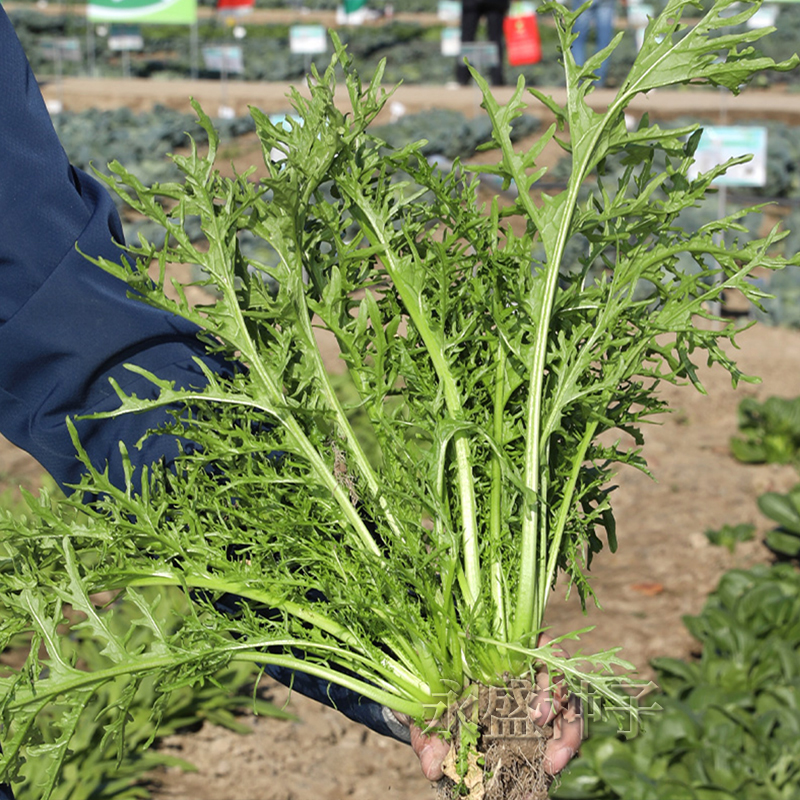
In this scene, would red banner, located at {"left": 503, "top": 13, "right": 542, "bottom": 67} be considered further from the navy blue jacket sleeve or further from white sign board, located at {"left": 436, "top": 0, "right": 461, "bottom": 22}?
white sign board, located at {"left": 436, "top": 0, "right": 461, "bottom": 22}

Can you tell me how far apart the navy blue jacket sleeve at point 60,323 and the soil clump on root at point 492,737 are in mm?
207

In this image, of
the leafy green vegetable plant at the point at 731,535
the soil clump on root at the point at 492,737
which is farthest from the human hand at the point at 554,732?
the leafy green vegetable plant at the point at 731,535

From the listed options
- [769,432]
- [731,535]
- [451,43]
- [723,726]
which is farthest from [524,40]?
[723,726]

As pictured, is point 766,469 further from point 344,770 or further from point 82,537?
point 82,537

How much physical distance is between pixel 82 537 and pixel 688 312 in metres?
0.84

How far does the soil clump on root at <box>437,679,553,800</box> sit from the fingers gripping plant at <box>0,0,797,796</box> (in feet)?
0.09

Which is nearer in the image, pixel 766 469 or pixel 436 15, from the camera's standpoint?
Result: pixel 766 469

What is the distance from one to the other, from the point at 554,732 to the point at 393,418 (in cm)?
49

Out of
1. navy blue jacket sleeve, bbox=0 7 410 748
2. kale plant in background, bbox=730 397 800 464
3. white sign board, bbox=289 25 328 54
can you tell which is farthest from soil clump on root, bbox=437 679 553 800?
white sign board, bbox=289 25 328 54

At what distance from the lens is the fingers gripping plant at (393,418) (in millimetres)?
1102

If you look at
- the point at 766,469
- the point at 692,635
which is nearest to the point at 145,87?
the point at 766,469

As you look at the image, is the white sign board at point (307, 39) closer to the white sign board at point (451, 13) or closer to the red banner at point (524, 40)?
the red banner at point (524, 40)

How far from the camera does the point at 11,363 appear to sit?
1.40 metres

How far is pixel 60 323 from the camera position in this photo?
55.1 inches
